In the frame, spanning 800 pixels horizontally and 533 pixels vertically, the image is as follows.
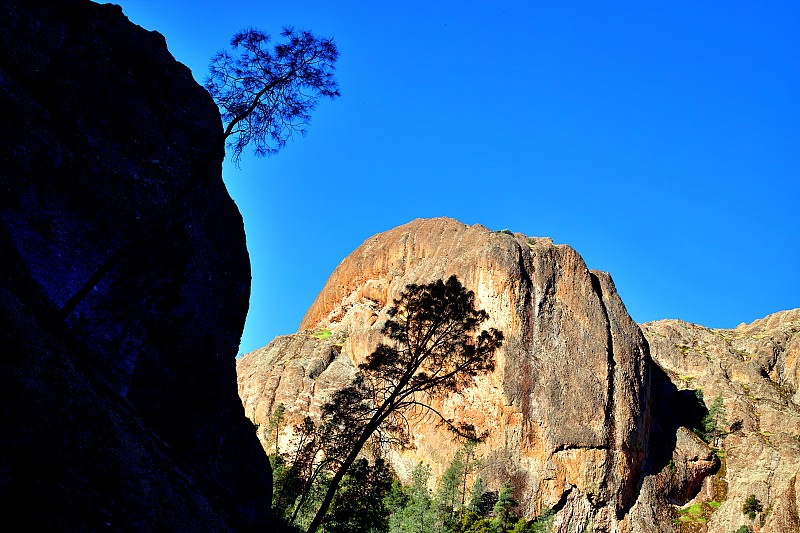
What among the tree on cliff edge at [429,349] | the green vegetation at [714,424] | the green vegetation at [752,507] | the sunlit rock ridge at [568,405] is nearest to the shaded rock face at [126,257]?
the tree on cliff edge at [429,349]

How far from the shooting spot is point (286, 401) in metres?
75.4

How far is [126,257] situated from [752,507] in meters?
62.4

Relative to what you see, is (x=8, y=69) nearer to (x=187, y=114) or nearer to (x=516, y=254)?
(x=187, y=114)

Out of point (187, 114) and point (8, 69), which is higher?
point (187, 114)

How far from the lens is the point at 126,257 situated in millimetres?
21656

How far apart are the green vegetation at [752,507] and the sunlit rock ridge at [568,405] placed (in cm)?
112

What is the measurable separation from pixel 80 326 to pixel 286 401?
57.6 m

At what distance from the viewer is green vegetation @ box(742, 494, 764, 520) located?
62250 mm

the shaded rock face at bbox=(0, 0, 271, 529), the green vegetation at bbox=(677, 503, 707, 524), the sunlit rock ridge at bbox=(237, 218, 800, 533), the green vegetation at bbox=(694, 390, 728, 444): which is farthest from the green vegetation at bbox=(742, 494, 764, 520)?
the shaded rock face at bbox=(0, 0, 271, 529)

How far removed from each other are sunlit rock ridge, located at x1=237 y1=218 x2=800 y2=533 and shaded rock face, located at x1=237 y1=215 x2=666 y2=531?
12cm

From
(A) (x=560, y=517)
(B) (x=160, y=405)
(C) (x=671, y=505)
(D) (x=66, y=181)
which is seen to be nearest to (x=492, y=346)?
(B) (x=160, y=405)

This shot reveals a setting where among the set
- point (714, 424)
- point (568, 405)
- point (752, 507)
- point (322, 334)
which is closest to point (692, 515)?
point (752, 507)

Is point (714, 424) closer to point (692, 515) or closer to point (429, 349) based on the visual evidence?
point (692, 515)

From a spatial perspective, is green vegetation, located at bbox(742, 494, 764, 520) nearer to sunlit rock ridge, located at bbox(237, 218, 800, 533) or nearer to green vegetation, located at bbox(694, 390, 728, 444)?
sunlit rock ridge, located at bbox(237, 218, 800, 533)
